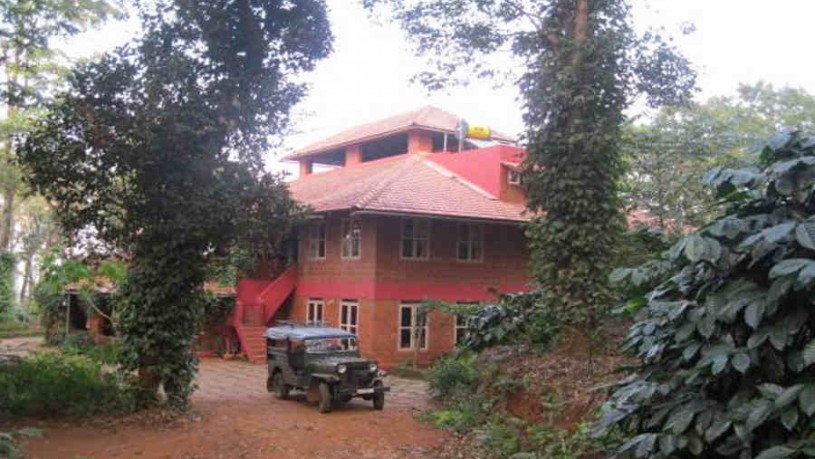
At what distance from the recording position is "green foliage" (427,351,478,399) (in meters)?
13.8

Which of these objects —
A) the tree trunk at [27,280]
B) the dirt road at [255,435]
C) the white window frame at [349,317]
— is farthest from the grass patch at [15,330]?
the dirt road at [255,435]

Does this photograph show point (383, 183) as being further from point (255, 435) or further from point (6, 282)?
point (6, 282)

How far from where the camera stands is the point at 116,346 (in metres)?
13.5

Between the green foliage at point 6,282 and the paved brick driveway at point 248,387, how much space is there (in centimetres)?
1505

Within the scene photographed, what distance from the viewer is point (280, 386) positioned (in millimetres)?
15336

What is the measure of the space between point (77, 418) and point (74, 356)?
114 inches

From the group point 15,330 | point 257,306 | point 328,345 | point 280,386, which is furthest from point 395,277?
point 15,330

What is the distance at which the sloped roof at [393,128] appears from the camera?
95.2 ft

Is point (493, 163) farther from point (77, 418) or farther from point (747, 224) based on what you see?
point (747, 224)

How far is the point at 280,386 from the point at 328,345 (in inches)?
61.7

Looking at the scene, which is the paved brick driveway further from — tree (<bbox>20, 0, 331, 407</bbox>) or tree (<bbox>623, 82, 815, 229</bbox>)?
tree (<bbox>623, 82, 815, 229</bbox>)

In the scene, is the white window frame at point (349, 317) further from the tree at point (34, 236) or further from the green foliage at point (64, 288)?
the tree at point (34, 236)

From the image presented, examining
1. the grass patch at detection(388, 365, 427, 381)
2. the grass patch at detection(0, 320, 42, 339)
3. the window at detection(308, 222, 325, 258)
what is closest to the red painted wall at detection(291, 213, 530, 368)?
the window at detection(308, 222, 325, 258)

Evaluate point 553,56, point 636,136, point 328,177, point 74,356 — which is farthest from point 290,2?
point 328,177
